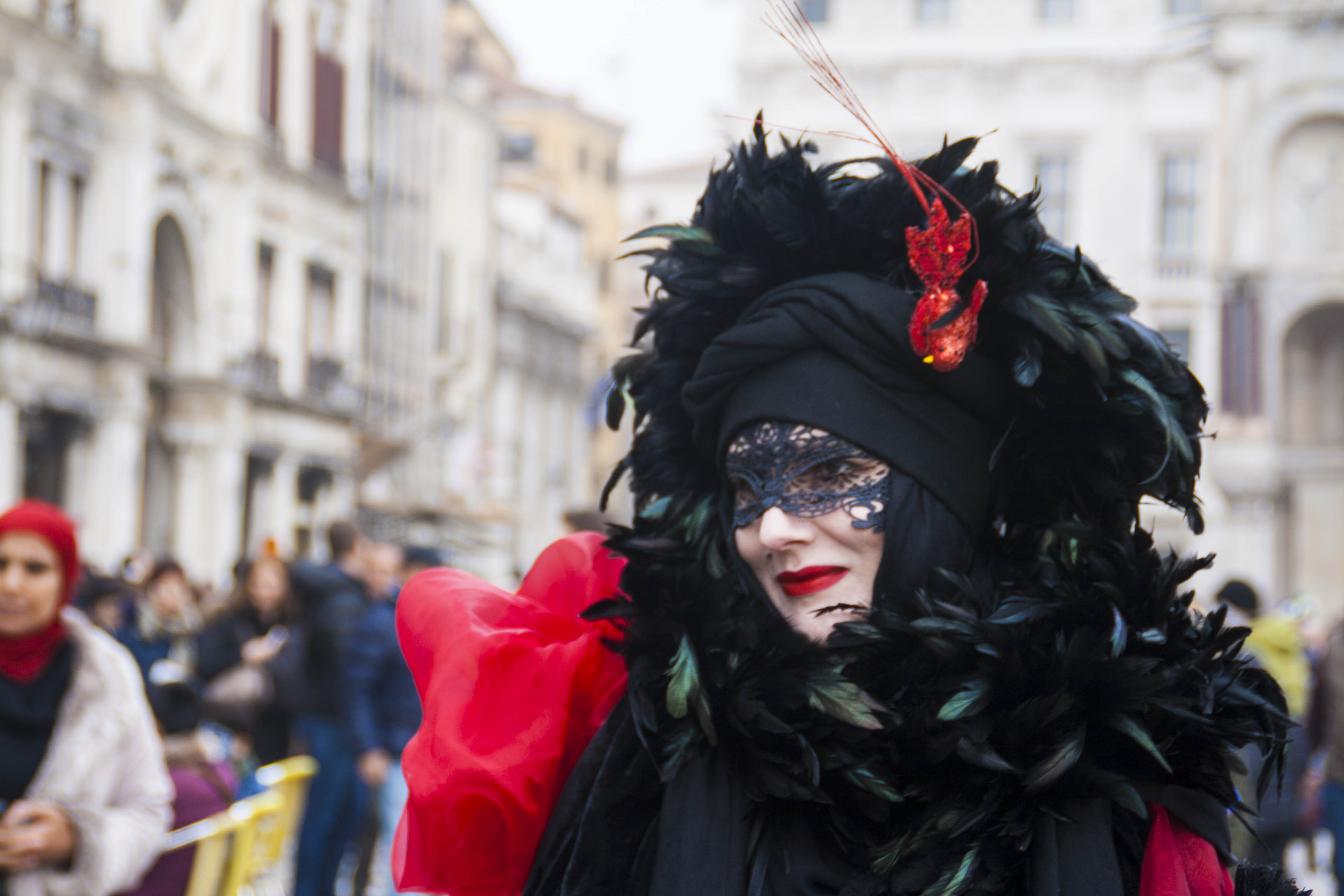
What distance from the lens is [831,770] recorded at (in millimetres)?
1727

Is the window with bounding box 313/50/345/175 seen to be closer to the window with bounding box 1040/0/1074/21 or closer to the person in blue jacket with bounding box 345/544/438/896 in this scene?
the window with bounding box 1040/0/1074/21

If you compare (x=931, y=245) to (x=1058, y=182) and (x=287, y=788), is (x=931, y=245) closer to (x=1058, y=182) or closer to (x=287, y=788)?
(x=287, y=788)

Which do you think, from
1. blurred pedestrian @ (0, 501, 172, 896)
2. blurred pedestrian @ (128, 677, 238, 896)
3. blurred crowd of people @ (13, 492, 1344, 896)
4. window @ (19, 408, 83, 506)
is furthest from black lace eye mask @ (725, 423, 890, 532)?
window @ (19, 408, 83, 506)

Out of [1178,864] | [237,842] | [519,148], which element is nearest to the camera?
[1178,864]

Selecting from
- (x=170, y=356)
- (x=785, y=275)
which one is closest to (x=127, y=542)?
(x=170, y=356)

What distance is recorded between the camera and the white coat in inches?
147

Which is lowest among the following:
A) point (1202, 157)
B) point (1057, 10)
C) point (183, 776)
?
point (183, 776)

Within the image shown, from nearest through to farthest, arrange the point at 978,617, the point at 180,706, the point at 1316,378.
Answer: the point at 978,617 → the point at 180,706 → the point at 1316,378

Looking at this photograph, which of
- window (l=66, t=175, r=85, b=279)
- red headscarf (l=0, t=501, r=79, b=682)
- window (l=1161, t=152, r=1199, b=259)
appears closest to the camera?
red headscarf (l=0, t=501, r=79, b=682)

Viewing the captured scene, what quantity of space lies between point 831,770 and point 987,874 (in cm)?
20

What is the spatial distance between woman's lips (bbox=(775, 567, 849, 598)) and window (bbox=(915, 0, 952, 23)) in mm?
29690

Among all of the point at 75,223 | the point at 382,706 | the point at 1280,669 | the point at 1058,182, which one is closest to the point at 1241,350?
the point at 1058,182

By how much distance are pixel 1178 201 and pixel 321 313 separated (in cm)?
1579

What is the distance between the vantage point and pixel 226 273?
21.9 meters
